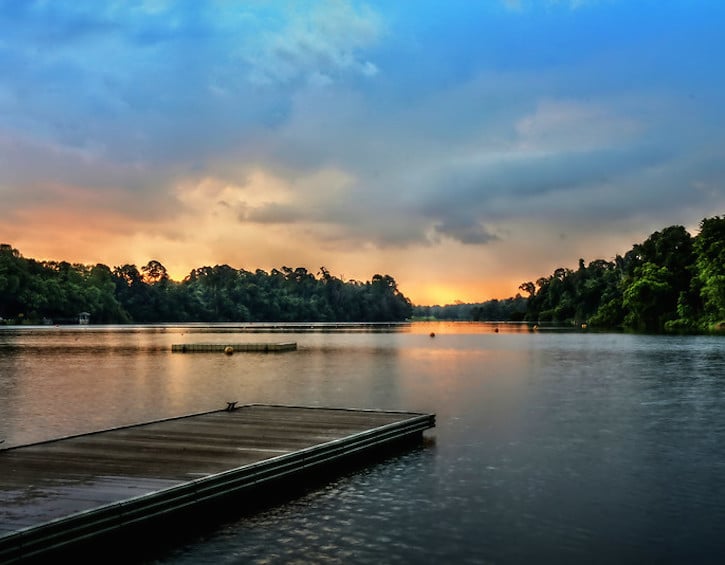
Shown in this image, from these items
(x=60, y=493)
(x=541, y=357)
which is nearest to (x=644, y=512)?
(x=60, y=493)

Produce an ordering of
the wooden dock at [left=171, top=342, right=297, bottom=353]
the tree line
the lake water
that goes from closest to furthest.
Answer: the lake water → the wooden dock at [left=171, top=342, right=297, bottom=353] → the tree line

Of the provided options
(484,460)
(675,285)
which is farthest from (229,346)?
(675,285)

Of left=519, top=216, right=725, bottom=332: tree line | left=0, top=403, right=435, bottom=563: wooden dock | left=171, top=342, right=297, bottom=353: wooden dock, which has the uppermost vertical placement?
left=519, top=216, right=725, bottom=332: tree line

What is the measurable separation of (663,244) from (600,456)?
128 m

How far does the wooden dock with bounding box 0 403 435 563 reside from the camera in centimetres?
1077

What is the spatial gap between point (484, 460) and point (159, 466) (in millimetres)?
8770

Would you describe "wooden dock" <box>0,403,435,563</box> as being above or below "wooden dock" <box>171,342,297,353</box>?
below

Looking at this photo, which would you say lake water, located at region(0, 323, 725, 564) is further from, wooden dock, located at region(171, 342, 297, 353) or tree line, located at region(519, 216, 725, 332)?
tree line, located at region(519, 216, 725, 332)

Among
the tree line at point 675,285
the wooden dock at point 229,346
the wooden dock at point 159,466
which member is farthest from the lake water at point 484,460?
the tree line at point 675,285

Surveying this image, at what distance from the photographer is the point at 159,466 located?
14.5 m

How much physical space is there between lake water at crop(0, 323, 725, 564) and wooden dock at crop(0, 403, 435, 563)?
71 centimetres

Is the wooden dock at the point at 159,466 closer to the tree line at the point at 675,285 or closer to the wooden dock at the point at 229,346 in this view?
the wooden dock at the point at 229,346

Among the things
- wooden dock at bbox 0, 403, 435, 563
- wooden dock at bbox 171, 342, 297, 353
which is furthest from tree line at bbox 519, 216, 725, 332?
wooden dock at bbox 0, 403, 435, 563

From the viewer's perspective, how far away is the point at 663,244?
136m
